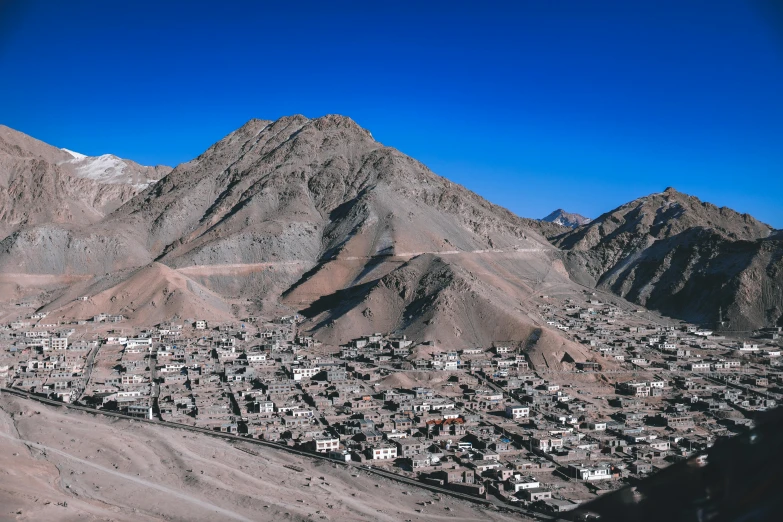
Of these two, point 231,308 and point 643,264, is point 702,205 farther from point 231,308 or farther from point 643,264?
point 231,308

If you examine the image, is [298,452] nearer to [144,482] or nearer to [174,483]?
[174,483]

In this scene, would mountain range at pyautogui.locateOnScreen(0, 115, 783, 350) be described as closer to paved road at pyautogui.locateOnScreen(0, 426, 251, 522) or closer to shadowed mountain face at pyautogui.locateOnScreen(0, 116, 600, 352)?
shadowed mountain face at pyautogui.locateOnScreen(0, 116, 600, 352)

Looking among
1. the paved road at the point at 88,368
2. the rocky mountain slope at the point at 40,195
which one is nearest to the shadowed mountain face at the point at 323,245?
the rocky mountain slope at the point at 40,195

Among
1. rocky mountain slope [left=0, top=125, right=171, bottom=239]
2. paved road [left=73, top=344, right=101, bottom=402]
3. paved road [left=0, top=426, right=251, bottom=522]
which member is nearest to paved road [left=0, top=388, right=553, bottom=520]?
paved road [left=73, top=344, right=101, bottom=402]

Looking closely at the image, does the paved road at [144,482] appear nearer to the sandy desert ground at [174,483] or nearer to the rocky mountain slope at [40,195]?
the sandy desert ground at [174,483]

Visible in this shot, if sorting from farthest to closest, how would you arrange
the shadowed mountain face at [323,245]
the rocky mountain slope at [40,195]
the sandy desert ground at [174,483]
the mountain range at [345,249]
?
the rocky mountain slope at [40,195], the mountain range at [345,249], the shadowed mountain face at [323,245], the sandy desert ground at [174,483]

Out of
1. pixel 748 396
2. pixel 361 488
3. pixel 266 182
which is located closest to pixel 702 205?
pixel 266 182
